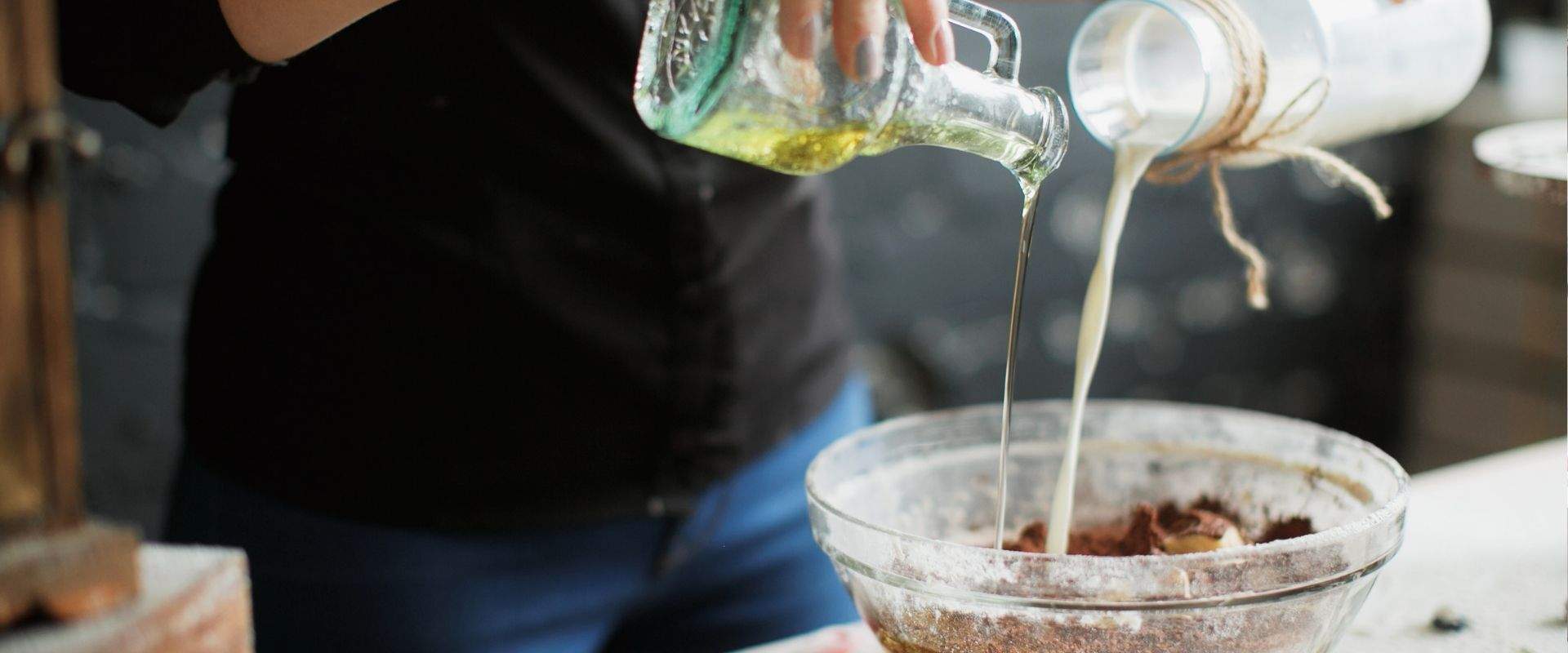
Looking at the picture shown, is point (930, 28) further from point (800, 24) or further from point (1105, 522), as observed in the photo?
point (1105, 522)

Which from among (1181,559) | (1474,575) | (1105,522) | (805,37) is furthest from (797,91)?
(1474,575)

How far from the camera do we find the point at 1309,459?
0.92 metres

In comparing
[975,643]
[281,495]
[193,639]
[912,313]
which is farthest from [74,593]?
[912,313]

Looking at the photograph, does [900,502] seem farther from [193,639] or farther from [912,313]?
[912,313]

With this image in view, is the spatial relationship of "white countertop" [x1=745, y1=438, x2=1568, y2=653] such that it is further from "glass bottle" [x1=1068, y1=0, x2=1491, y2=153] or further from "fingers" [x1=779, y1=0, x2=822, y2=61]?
"fingers" [x1=779, y1=0, x2=822, y2=61]

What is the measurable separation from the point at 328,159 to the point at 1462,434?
2.76 meters

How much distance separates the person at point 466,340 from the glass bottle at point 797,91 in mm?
367

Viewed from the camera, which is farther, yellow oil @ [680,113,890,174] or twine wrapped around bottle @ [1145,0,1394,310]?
twine wrapped around bottle @ [1145,0,1394,310]

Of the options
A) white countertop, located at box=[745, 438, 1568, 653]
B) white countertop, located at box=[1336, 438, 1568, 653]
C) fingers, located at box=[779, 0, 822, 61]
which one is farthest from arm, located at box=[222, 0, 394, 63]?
white countertop, located at box=[1336, 438, 1568, 653]

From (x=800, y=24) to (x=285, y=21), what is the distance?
0.35 m

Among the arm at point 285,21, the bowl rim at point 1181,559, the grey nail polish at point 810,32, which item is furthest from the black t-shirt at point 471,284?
the grey nail polish at point 810,32

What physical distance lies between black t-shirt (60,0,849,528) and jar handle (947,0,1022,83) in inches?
14.5

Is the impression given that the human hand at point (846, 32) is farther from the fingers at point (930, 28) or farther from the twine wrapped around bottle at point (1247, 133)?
the twine wrapped around bottle at point (1247, 133)

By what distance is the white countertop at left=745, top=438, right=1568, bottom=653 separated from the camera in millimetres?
940
